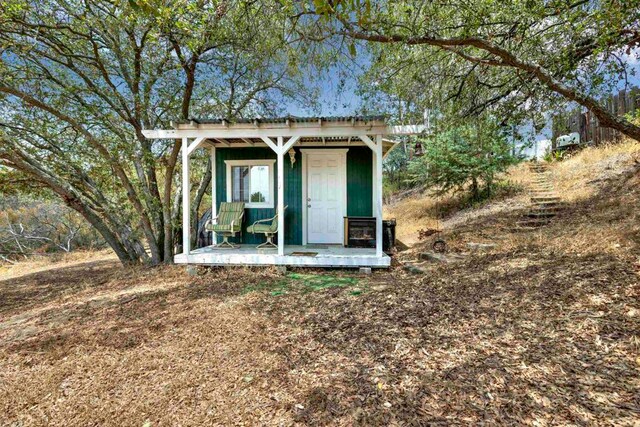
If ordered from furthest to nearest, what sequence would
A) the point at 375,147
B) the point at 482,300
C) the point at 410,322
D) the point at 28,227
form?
the point at 28,227 < the point at 375,147 < the point at 482,300 < the point at 410,322

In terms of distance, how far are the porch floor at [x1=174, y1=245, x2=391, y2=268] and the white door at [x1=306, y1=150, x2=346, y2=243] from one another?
3.11 feet

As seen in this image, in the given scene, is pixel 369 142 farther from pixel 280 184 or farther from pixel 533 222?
pixel 533 222

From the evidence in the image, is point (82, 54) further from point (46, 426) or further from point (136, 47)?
point (46, 426)

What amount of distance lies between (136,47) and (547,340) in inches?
309

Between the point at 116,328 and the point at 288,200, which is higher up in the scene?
the point at 288,200

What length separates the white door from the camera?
23.4ft

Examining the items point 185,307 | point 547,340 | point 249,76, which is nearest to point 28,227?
point 249,76

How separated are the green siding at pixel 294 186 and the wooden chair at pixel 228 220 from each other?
305mm

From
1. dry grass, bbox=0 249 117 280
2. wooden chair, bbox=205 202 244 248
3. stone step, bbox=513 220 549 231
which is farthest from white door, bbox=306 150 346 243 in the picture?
dry grass, bbox=0 249 117 280

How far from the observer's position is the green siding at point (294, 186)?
7094mm

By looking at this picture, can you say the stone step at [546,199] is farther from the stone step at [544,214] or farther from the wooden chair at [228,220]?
the wooden chair at [228,220]

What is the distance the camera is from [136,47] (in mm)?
6176

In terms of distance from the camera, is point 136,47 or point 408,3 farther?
point 136,47

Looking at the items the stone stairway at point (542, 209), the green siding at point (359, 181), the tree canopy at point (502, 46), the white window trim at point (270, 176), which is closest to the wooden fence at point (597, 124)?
the stone stairway at point (542, 209)
